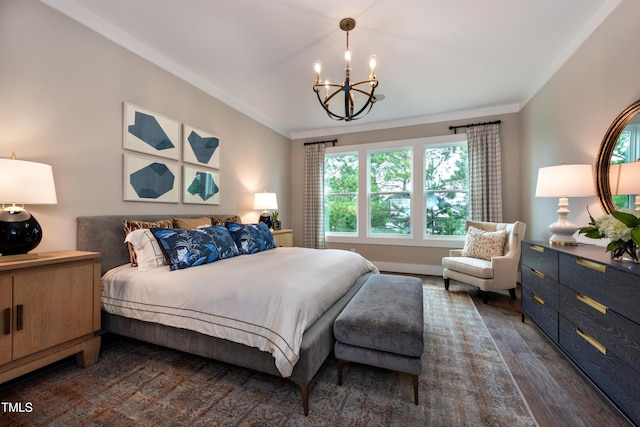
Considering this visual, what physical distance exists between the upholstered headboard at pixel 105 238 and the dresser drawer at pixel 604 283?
11.4 feet

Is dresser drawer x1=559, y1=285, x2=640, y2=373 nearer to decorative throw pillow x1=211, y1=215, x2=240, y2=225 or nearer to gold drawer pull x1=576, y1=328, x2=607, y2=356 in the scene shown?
gold drawer pull x1=576, y1=328, x2=607, y2=356

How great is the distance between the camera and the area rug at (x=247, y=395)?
1389 millimetres

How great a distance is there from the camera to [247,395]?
158 centimetres

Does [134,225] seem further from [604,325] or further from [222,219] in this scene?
[604,325]

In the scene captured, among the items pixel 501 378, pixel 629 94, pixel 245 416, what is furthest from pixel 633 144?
pixel 245 416

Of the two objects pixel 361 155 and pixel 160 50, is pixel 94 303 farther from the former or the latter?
pixel 361 155

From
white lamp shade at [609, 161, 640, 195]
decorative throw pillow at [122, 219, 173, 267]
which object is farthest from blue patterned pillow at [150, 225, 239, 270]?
white lamp shade at [609, 161, 640, 195]

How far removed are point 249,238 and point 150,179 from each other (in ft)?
3.89

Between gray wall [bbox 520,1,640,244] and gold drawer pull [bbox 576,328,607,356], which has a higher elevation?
gray wall [bbox 520,1,640,244]

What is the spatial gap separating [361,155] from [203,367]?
162 inches

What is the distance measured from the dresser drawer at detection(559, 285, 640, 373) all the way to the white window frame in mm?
2630

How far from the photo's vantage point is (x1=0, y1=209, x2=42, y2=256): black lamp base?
155 cm

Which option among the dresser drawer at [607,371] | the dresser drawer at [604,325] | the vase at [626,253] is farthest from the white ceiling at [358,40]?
the dresser drawer at [607,371]

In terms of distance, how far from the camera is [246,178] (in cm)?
416
